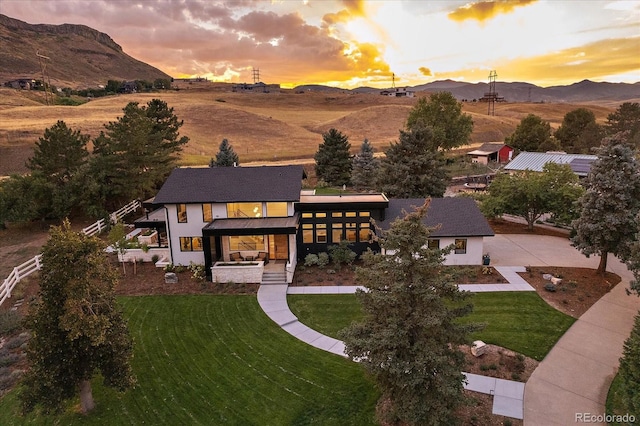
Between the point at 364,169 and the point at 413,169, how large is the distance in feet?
42.7

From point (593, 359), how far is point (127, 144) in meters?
37.5

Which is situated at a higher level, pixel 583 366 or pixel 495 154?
pixel 495 154

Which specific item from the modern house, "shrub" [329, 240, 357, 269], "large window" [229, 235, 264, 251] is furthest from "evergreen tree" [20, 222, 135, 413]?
"shrub" [329, 240, 357, 269]

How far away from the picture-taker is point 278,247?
25.2 meters

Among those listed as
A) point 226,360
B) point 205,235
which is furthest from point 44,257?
point 205,235

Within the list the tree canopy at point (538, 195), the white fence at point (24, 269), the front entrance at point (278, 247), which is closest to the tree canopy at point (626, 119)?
the tree canopy at point (538, 195)

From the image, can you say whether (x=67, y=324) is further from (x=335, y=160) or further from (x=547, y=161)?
(x=547, y=161)

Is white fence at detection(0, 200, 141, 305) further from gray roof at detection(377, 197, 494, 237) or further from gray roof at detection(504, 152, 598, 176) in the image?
gray roof at detection(504, 152, 598, 176)

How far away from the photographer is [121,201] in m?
38.8

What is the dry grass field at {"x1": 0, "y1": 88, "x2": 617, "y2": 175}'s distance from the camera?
70.4 m

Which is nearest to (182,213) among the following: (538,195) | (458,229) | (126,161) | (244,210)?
(244,210)

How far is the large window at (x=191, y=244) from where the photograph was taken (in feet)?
83.0

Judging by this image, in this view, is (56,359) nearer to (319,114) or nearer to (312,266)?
(312,266)

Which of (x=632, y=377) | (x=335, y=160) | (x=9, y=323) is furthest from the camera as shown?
(x=335, y=160)
